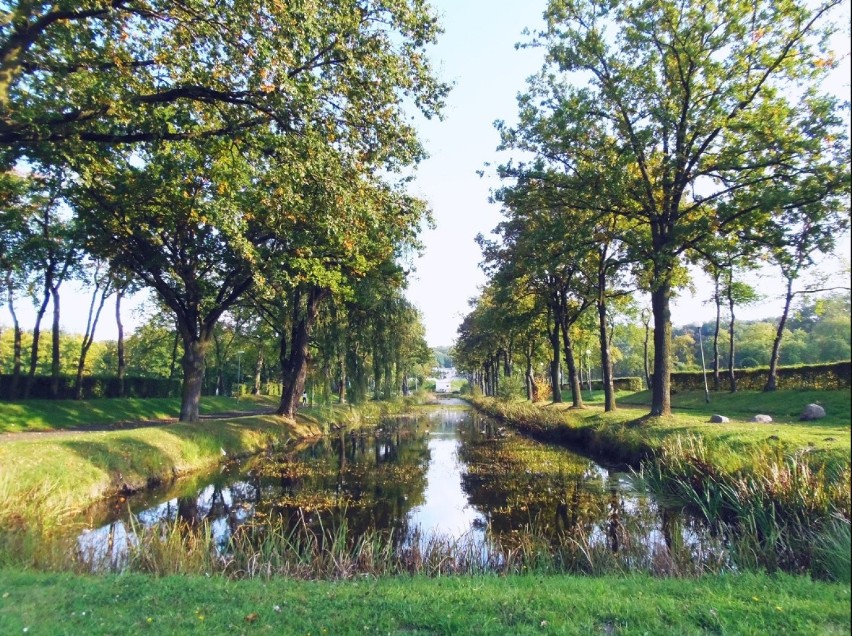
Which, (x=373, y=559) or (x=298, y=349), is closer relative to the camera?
(x=373, y=559)

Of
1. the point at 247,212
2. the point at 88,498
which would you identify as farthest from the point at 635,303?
the point at 88,498

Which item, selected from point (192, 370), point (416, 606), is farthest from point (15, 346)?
point (416, 606)

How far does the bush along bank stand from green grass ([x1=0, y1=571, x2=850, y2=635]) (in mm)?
788

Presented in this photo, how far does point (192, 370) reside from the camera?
22062mm

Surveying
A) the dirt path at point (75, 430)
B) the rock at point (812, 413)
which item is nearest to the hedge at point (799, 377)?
the rock at point (812, 413)

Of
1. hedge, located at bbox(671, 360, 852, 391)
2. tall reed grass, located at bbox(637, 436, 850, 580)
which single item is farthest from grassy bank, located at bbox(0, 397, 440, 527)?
hedge, located at bbox(671, 360, 852, 391)

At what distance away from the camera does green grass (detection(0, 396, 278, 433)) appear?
76.7ft

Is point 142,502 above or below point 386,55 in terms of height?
below

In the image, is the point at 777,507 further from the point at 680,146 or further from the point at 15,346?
the point at 15,346

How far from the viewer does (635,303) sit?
33.8 metres

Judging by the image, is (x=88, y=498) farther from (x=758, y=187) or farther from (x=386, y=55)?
(x=758, y=187)

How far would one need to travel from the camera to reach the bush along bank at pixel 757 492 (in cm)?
707

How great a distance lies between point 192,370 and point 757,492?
66.0 feet

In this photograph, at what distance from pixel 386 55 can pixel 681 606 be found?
1109cm
